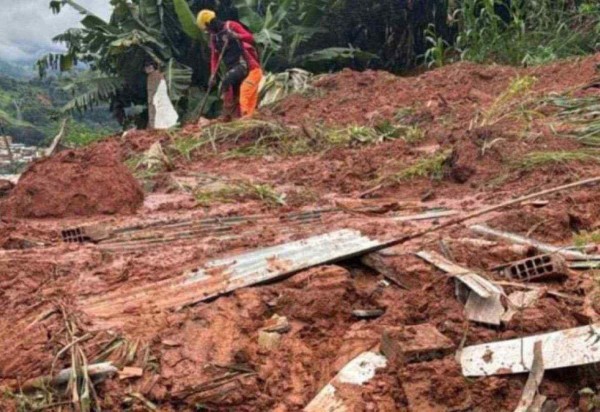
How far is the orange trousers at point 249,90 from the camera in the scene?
963cm

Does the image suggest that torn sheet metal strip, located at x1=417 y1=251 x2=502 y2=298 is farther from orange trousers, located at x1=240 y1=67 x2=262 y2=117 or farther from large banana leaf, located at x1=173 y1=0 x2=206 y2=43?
large banana leaf, located at x1=173 y1=0 x2=206 y2=43

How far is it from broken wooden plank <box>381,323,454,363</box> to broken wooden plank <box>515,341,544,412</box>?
0.28 meters

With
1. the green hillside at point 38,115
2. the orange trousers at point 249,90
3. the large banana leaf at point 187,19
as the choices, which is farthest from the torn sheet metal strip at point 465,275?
the green hillside at point 38,115

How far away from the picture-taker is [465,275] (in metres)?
2.87

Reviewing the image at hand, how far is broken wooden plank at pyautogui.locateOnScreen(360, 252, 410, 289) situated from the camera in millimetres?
3054

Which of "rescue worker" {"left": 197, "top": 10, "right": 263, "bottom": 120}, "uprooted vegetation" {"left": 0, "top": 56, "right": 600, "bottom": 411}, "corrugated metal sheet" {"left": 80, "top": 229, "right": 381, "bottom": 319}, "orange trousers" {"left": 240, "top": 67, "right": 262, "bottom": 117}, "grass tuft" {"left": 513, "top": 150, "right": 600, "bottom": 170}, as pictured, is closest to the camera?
"uprooted vegetation" {"left": 0, "top": 56, "right": 600, "bottom": 411}

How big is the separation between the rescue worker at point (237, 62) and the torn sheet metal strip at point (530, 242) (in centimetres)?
602

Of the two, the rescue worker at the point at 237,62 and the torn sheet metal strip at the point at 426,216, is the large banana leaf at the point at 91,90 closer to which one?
the rescue worker at the point at 237,62

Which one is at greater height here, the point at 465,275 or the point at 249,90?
the point at 465,275

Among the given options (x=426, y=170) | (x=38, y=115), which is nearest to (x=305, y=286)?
(x=426, y=170)

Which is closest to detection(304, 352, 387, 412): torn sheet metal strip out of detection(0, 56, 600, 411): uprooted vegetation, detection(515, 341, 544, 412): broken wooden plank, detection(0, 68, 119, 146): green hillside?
detection(0, 56, 600, 411): uprooted vegetation

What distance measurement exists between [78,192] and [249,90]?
4564 millimetres

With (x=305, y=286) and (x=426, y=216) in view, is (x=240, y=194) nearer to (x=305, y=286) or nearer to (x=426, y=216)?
(x=426, y=216)

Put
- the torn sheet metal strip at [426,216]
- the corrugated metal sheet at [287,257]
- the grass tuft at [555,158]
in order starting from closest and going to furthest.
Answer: the corrugated metal sheet at [287,257] < the torn sheet metal strip at [426,216] < the grass tuft at [555,158]
